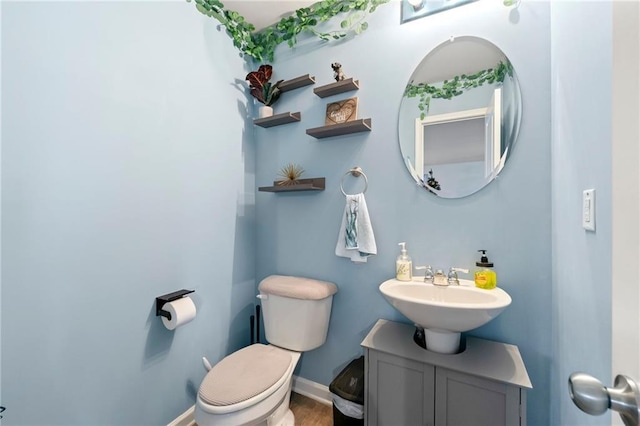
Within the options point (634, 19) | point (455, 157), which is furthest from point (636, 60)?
point (455, 157)

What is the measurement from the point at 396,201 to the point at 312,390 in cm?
133

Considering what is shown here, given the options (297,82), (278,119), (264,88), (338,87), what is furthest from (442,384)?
(264,88)

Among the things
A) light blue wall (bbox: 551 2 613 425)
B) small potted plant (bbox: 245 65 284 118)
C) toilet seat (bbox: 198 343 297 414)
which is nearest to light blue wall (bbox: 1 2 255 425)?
small potted plant (bbox: 245 65 284 118)

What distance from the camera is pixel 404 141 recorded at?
141 cm

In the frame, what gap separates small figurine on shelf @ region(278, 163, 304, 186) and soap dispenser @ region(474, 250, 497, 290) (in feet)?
3.59

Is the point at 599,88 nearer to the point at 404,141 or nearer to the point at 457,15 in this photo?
the point at 404,141

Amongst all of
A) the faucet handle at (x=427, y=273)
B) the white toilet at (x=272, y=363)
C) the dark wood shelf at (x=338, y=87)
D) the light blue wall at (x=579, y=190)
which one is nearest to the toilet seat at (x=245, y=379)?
the white toilet at (x=272, y=363)

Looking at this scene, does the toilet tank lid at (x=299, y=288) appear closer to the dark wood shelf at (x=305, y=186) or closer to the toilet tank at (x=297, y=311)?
the toilet tank at (x=297, y=311)

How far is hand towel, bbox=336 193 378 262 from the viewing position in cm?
141

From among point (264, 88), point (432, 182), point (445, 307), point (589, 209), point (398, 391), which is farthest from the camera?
point (264, 88)

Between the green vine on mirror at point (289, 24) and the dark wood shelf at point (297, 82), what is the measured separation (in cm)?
25

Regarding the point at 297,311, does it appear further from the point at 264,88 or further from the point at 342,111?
the point at 264,88

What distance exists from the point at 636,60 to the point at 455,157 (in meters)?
0.97

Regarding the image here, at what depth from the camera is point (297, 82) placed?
1.69 m
